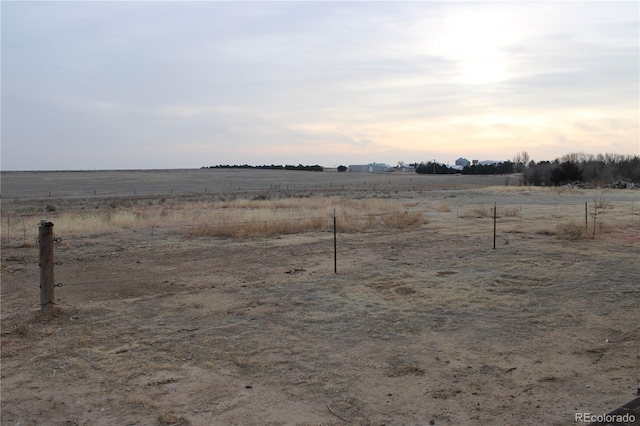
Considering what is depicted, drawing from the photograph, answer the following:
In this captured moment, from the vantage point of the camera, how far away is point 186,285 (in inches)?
409

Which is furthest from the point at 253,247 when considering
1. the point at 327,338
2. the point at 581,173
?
the point at 581,173

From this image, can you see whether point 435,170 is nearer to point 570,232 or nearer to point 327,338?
point 570,232

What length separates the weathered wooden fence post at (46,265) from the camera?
299 inches

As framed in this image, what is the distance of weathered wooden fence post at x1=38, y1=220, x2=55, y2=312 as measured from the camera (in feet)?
24.9

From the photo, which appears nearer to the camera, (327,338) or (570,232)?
(327,338)

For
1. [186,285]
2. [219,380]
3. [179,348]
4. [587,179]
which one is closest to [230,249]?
[186,285]

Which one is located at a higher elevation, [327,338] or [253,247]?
[253,247]

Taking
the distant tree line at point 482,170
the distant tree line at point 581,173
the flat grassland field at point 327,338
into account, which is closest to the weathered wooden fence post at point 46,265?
the flat grassland field at point 327,338

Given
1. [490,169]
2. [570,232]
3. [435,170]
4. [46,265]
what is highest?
[490,169]

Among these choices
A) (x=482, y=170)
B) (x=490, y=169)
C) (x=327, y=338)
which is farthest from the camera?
(x=490, y=169)

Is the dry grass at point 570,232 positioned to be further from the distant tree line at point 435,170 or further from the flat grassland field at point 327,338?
the distant tree line at point 435,170

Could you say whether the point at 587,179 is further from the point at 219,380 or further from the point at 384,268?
the point at 219,380

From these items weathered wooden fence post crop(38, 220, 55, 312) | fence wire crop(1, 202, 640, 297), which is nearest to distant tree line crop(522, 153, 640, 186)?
fence wire crop(1, 202, 640, 297)

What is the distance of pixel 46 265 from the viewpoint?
762 cm
